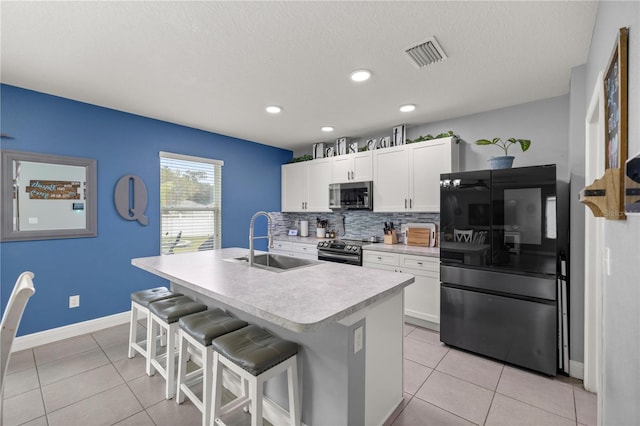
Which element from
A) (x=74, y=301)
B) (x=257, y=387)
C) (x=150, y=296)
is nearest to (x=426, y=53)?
(x=257, y=387)

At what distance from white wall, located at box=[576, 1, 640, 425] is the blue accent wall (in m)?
4.17

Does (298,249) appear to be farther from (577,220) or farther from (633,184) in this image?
(633,184)

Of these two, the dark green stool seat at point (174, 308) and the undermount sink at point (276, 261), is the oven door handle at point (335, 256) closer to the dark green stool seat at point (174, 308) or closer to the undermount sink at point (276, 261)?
the undermount sink at point (276, 261)

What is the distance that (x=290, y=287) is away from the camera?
1670mm

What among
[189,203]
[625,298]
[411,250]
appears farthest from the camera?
[189,203]

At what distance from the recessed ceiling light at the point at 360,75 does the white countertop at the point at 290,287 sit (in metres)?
1.65

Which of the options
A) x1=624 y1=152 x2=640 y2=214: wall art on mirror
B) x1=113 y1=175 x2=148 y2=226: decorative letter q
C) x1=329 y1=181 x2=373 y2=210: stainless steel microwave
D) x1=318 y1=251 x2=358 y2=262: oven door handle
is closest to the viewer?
x1=624 y1=152 x2=640 y2=214: wall art on mirror

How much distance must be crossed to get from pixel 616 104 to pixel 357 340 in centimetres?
159

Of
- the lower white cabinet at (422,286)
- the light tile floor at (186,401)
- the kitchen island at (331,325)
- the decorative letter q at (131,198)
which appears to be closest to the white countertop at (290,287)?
the kitchen island at (331,325)

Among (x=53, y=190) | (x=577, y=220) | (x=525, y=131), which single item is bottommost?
(x=577, y=220)

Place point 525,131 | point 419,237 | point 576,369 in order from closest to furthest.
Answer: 1. point 576,369
2. point 525,131
3. point 419,237

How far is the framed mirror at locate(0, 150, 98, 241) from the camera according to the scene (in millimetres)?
2691

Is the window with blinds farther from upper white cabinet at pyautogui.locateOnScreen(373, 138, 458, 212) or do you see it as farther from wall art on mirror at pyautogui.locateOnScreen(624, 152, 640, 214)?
wall art on mirror at pyautogui.locateOnScreen(624, 152, 640, 214)

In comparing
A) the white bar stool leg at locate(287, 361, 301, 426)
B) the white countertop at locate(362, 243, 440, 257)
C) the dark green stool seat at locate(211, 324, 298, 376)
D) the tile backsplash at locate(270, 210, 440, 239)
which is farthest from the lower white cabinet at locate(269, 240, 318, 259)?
the white bar stool leg at locate(287, 361, 301, 426)
